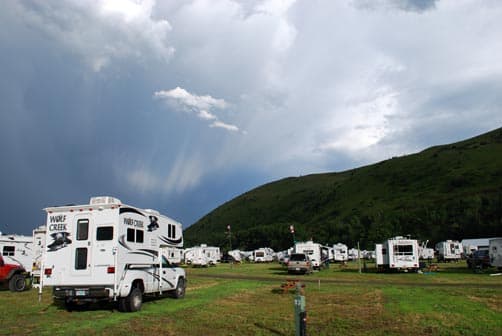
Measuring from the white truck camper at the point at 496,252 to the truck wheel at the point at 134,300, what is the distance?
2988cm

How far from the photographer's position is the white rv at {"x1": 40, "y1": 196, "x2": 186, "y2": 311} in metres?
14.1

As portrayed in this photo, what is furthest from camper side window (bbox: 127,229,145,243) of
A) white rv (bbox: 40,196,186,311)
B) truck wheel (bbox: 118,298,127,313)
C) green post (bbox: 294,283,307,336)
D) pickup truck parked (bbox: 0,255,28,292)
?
pickup truck parked (bbox: 0,255,28,292)

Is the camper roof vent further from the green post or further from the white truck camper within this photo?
the white truck camper

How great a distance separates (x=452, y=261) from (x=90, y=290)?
197 ft

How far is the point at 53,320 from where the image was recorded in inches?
512

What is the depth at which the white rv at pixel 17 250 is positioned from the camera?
77.4ft

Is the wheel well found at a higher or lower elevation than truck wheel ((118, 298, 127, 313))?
higher

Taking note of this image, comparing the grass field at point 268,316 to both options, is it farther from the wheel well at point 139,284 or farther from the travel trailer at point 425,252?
the travel trailer at point 425,252

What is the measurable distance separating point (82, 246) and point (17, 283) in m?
10.8

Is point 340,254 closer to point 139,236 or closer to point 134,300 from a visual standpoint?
point 139,236

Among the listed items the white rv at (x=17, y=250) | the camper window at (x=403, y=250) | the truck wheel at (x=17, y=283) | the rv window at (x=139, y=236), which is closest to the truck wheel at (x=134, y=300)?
the rv window at (x=139, y=236)

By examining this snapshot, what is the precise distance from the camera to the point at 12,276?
74.4 feet

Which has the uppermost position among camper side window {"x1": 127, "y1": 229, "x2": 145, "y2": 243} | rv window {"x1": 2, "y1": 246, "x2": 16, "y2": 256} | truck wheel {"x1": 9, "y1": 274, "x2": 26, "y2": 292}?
camper side window {"x1": 127, "y1": 229, "x2": 145, "y2": 243}

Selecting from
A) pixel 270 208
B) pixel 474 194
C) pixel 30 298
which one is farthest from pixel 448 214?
pixel 30 298
